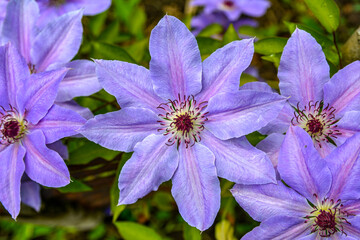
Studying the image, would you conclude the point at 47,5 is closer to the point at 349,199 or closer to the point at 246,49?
the point at 246,49

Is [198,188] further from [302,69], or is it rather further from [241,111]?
[302,69]

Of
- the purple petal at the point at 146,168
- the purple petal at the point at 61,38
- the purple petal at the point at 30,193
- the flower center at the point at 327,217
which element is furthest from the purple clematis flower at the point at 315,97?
the purple petal at the point at 30,193

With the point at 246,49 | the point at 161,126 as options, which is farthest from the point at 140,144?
the point at 246,49

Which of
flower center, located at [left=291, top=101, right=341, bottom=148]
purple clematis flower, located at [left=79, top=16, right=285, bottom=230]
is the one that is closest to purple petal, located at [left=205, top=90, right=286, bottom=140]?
purple clematis flower, located at [left=79, top=16, right=285, bottom=230]

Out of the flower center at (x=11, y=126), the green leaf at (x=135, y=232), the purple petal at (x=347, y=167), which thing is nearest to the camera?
the purple petal at (x=347, y=167)

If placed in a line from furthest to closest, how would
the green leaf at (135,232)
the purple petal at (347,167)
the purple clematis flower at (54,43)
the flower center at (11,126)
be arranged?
the green leaf at (135,232)
the purple clematis flower at (54,43)
the flower center at (11,126)
the purple petal at (347,167)

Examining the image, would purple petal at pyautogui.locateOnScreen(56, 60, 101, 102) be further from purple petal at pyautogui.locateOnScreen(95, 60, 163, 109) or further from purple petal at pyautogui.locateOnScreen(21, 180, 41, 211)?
purple petal at pyautogui.locateOnScreen(21, 180, 41, 211)

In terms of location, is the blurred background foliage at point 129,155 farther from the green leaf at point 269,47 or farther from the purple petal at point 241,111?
the purple petal at point 241,111
